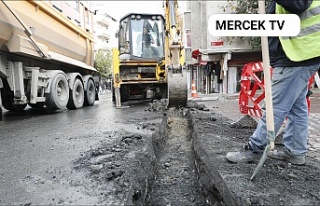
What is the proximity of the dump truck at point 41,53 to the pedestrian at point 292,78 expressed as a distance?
5.13 metres

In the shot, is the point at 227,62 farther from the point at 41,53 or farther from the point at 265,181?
the point at 265,181

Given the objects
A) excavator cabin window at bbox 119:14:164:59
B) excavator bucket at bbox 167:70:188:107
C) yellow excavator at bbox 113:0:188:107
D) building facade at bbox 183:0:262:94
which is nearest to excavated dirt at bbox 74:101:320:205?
excavator bucket at bbox 167:70:188:107

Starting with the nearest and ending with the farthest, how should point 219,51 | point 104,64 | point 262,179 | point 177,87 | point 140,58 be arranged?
1. point 262,179
2. point 177,87
3. point 140,58
4. point 219,51
5. point 104,64

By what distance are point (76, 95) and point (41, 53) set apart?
2534mm

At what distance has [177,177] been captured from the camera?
9.97ft

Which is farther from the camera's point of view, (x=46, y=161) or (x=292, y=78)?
(x=46, y=161)

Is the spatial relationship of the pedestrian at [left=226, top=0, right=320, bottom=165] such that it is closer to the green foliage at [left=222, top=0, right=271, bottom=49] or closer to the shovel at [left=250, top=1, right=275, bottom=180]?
the shovel at [left=250, top=1, right=275, bottom=180]

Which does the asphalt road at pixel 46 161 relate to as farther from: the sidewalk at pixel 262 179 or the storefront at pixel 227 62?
the storefront at pixel 227 62

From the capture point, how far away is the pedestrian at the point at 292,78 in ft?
7.47

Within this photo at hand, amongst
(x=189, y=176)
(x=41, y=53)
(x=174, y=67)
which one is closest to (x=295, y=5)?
(x=189, y=176)

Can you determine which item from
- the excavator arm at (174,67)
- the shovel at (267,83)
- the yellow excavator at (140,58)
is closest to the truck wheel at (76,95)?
the yellow excavator at (140,58)

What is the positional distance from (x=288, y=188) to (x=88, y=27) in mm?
10241

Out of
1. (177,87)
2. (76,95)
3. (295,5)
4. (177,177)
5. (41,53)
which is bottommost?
(177,177)

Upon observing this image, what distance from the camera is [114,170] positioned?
2559 millimetres
